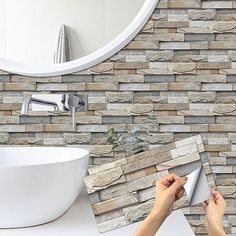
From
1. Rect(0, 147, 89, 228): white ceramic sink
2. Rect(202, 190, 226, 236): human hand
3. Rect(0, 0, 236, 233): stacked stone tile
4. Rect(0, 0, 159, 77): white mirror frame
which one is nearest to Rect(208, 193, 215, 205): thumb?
Rect(202, 190, 226, 236): human hand

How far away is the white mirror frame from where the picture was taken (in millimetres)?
1723

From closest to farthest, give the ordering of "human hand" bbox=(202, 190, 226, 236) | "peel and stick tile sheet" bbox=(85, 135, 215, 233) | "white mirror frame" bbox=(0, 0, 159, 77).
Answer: "human hand" bbox=(202, 190, 226, 236) < "peel and stick tile sheet" bbox=(85, 135, 215, 233) < "white mirror frame" bbox=(0, 0, 159, 77)

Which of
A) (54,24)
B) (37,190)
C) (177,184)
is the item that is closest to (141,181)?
(177,184)

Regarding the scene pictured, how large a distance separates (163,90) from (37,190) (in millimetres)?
744

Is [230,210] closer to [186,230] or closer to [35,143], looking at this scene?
[186,230]

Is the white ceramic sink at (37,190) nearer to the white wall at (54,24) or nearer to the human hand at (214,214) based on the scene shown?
the human hand at (214,214)

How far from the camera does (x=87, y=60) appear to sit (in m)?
1.72

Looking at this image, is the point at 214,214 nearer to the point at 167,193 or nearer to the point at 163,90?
the point at 167,193

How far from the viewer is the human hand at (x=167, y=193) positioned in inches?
40.8

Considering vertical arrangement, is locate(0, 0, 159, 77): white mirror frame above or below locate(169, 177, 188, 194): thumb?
above

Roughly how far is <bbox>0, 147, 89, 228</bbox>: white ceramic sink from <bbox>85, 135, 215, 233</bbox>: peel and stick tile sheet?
0.21ft

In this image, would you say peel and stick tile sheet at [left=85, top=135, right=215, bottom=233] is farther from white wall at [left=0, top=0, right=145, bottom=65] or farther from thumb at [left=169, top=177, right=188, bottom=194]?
white wall at [left=0, top=0, right=145, bottom=65]

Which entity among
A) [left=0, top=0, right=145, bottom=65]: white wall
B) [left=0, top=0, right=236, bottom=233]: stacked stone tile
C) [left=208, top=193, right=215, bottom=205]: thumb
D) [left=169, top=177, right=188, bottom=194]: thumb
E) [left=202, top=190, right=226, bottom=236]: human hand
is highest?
[left=0, top=0, right=145, bottom=65]: white wall

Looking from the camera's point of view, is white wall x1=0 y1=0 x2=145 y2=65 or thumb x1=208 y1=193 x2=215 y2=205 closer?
thumb x1=208 y1=193 x2=215 y2=205
